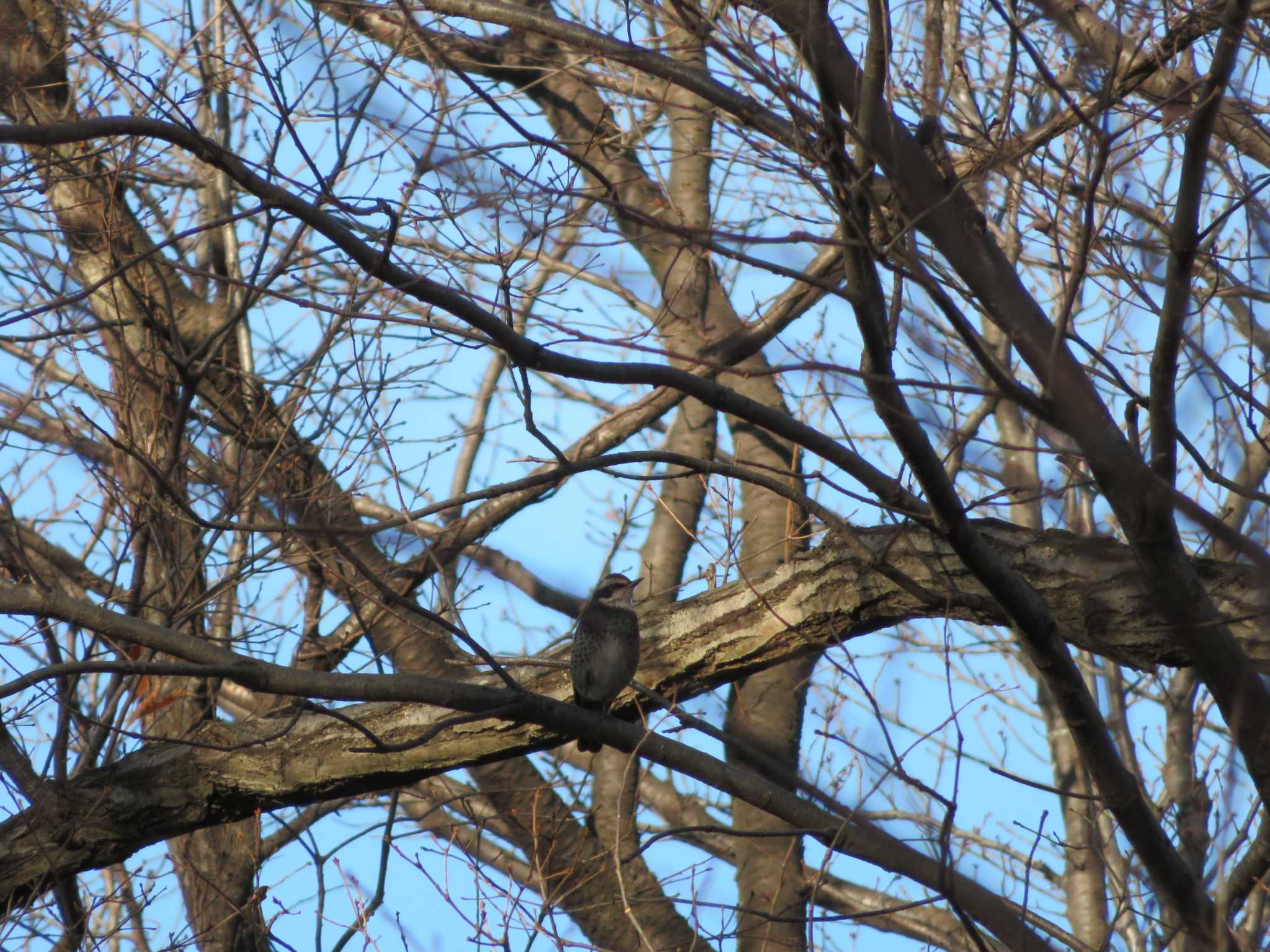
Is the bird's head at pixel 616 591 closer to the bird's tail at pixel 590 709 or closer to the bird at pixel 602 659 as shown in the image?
the bird at pixel 602 659

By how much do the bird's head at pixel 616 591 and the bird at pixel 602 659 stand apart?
26 cm

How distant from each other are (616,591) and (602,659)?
1.51m

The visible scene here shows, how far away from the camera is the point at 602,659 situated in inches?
192

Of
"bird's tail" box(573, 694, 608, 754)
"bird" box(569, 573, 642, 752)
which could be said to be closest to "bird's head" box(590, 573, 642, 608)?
"bird" box(569, 573, 642, 752)

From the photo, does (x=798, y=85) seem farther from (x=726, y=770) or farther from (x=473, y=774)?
(x=473, y=774)

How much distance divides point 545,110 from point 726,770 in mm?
5610

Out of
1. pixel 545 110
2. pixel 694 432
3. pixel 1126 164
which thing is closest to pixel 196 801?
pixel 1126 164

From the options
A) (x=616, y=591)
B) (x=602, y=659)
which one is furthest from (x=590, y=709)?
(x=616, y=591)

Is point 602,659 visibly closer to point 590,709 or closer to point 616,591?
point 590,709

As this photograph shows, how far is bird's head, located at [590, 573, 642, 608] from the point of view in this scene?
6305mm

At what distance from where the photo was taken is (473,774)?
7125 mm

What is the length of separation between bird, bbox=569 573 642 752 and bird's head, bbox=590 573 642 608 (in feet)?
0.84

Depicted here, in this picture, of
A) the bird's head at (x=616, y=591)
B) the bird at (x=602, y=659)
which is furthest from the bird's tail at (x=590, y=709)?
the bird's head at (x=616, y=591)

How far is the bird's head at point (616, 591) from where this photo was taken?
6305 mm
